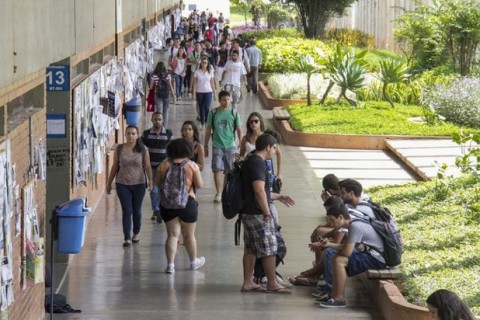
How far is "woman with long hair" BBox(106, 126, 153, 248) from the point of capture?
48.2 feet

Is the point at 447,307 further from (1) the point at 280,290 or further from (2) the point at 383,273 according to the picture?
(1) the point at 280,290

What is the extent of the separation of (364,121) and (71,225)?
15655 millimetres

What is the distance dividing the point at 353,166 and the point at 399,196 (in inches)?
192

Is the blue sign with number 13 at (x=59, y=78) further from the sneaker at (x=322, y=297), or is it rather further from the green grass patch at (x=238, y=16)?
the green grass patch at (x=238, y=16)

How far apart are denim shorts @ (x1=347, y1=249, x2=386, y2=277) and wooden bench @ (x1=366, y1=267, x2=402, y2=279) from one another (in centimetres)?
5

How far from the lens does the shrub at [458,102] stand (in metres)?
26.4

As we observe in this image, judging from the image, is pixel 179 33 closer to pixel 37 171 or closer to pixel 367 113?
pixel 367 113

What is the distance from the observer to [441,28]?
33.0 metres

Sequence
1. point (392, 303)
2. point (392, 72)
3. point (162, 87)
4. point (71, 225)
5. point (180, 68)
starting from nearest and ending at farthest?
1. point (71, 225)
2. point (392, 303)
3. point (162, 87)
4. point (392, 72)
5. point (180, 68)

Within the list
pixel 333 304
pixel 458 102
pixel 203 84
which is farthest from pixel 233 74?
pixel 333 304

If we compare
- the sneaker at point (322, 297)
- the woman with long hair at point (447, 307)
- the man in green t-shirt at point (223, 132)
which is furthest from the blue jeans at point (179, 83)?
the woman with long hair at point (447, 307)

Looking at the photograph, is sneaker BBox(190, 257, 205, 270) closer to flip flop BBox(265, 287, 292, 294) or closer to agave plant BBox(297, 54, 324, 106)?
flip flop BBox(265, 287, 292, 294)

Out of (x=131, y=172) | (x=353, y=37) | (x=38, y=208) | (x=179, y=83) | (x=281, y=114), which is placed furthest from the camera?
(x=353, y=37)

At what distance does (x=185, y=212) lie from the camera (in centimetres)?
1334
